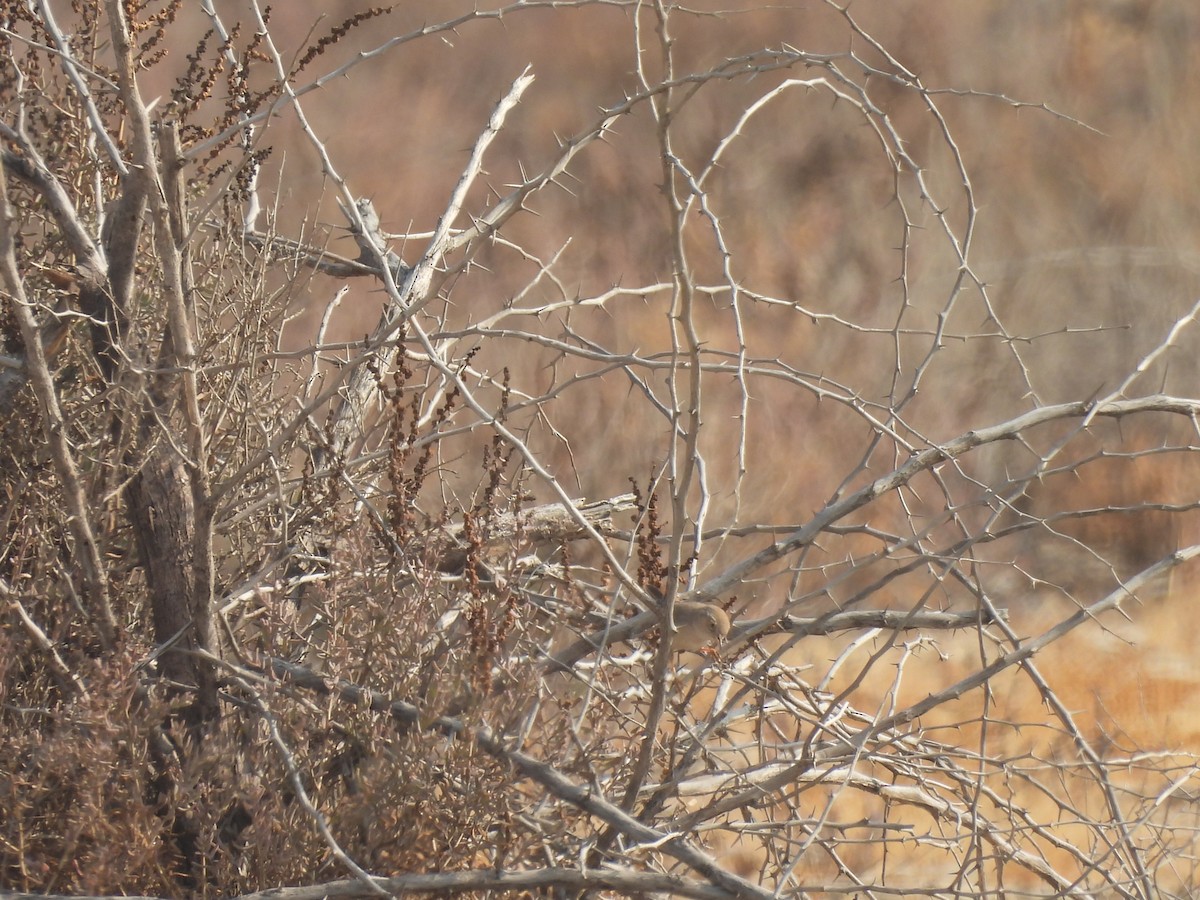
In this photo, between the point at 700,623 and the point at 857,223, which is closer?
the point at 700,623

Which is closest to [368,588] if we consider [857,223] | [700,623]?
[700,623]

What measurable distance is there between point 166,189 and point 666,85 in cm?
53

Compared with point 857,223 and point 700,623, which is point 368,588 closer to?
point 700,623

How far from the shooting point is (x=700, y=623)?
3.53ft

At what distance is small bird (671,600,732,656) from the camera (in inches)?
41.8

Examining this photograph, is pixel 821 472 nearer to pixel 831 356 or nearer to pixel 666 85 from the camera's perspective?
pixel 831 356

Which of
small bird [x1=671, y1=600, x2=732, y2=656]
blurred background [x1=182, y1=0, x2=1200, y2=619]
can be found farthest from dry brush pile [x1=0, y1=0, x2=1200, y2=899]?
blurred background [x1=182, y1=0, x2=1200, y2=619]

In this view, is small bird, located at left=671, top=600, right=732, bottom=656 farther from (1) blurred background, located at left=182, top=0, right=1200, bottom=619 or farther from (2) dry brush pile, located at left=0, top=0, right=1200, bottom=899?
(1) blurred background, located at left=182, top=0, right=1200, bottom=619

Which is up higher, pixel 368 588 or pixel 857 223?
pixel 857 223

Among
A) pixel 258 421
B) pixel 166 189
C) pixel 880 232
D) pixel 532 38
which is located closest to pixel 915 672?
pixel 880 232

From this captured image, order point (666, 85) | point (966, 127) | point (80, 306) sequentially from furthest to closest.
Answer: point (966, 127)
point (80, 306)
point (666, 85)

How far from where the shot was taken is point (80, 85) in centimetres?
101

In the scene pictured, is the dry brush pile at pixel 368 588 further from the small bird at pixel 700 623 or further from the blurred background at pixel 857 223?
the blurred background at pixel 857 223

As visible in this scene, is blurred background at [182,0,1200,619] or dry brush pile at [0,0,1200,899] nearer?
dry brush pile at [0,0,1200,899]
